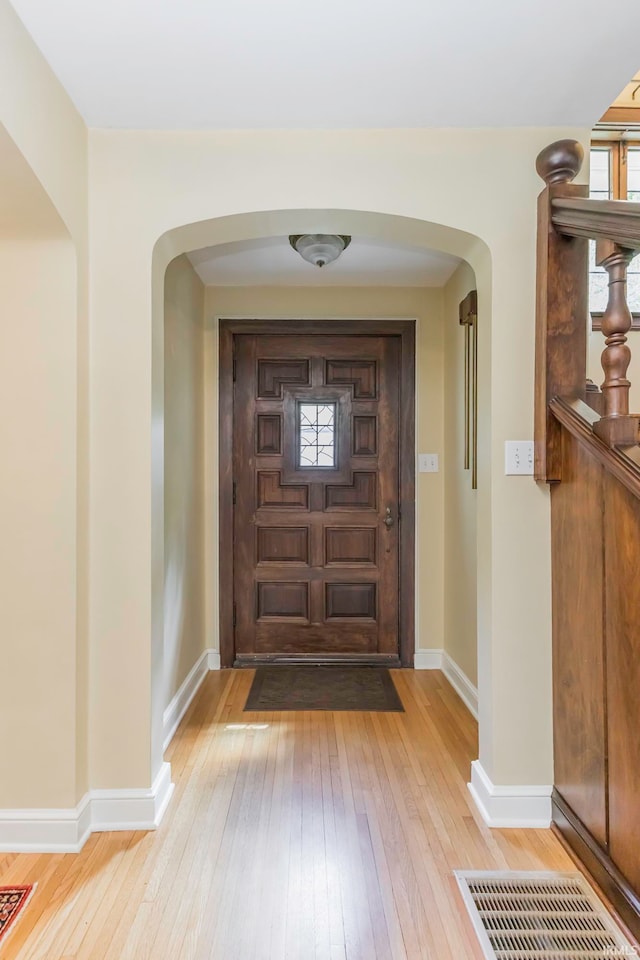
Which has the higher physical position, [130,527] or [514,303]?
[514,303]

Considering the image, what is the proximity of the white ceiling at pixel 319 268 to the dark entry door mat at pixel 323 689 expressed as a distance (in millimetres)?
2242

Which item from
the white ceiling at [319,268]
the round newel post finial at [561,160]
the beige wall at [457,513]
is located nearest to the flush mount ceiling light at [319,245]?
the white ceiling at [319,268]

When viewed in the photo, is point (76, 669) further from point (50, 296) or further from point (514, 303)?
point (514, 303)

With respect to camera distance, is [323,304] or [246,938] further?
[323,304]

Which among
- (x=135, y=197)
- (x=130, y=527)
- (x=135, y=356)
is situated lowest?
(x=130, y=527)

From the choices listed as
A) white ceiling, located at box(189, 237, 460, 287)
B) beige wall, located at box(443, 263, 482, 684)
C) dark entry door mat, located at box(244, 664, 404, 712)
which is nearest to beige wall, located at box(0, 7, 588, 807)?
white ceiling, located at box(189, 237, 460, 287)

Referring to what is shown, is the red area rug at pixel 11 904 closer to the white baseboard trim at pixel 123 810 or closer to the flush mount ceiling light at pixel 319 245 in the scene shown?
the white baseboard trim at pixel 123 810

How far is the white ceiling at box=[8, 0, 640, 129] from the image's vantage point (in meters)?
1.53

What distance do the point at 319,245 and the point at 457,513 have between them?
A: 159 centimetres

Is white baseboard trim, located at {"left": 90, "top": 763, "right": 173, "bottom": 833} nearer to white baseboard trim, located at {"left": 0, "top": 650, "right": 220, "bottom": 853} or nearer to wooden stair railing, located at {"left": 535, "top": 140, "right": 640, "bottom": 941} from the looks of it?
white baseboard trim, located at {"left": 0, "top": 650, "right": 220, "bottom": 853}

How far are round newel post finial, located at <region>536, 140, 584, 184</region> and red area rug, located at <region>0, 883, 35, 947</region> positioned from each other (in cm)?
262

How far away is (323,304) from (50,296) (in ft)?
6.56

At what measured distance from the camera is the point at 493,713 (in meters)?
2.04

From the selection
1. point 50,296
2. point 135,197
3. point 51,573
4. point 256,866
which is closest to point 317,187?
point 135,197
